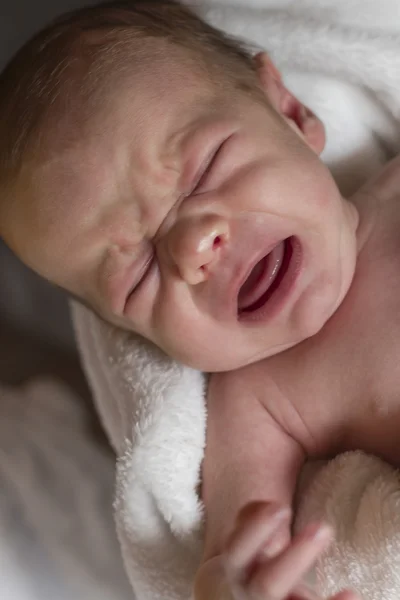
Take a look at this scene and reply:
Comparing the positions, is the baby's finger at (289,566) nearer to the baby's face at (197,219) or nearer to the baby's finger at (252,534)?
the baby's finger at (252,534)

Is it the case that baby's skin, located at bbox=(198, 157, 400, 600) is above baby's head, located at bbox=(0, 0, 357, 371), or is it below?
below

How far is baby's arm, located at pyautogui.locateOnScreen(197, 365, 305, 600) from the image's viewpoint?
2.67 feet

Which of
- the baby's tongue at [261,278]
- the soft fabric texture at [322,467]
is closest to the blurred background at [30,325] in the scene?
the soft fabric texture at [322,467]

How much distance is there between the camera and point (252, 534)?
0.63 meters

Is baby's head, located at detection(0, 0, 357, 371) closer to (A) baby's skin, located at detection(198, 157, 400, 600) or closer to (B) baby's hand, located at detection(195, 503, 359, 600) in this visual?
(A) baby's skin, located at detection(198, 157, 400, 600)

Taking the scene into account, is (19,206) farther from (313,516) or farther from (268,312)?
(313,516)

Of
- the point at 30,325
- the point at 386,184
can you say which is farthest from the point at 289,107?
the point at 30,325

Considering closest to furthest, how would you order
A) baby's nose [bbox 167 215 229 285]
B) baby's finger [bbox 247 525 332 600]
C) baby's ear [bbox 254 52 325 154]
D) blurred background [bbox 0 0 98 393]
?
1. baby's finger [bbox 247 525 332 600]
2. baby's nose [bbox 167 215 229 285]
3. baby's ear [bbox 254 52 325 154]
4. blurred background [bbox 0 0 98 393]

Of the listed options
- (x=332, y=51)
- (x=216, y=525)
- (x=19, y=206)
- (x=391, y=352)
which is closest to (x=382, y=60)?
(x=332, y=51)

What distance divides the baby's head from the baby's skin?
0.04 m

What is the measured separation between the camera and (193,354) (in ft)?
2.73

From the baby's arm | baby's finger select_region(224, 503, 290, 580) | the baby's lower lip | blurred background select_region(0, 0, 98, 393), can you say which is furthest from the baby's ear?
blurred background select_region(0, 0, 98, 393)

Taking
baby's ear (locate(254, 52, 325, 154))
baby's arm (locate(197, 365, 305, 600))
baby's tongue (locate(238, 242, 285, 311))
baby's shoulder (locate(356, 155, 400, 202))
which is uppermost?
baby's ear (locate(254, 52, 325, 154))

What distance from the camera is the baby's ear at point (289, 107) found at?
93 cm
